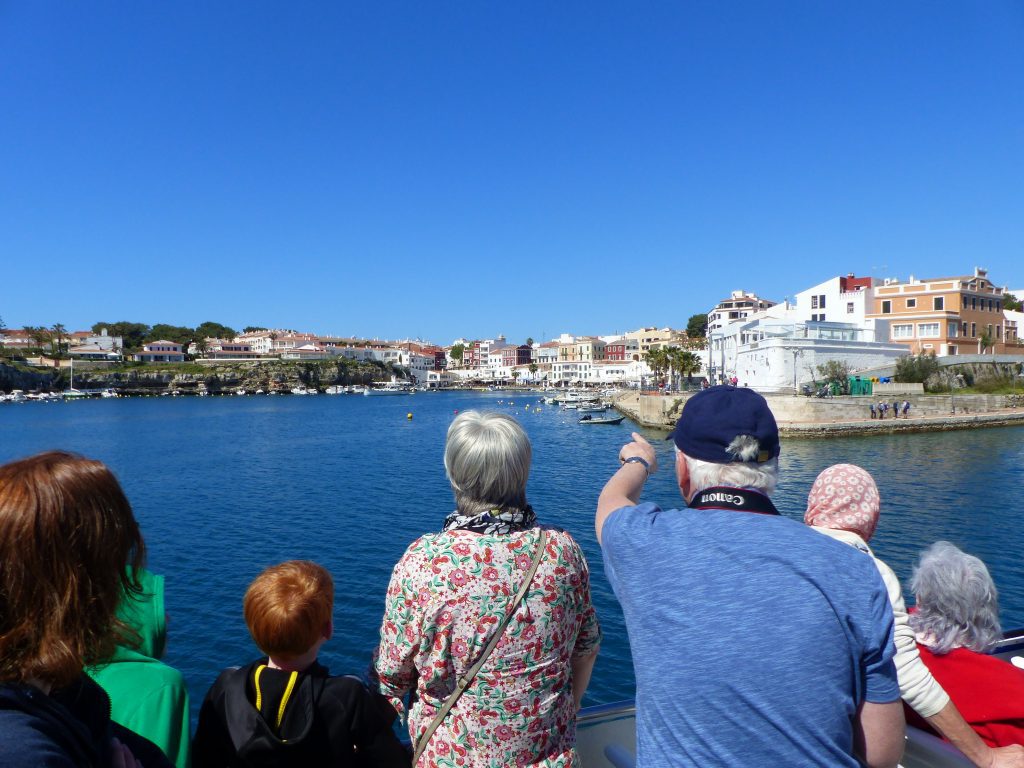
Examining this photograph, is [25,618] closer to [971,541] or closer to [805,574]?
[805,574]

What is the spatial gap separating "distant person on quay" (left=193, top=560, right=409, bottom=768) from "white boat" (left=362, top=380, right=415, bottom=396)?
119 m

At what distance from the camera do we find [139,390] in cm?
10400

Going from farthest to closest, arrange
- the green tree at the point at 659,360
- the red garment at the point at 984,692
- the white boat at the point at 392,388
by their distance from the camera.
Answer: the white boat at the point at 392,388 < the green tree at the point at 659,360 < the red garment at the point at 984,692

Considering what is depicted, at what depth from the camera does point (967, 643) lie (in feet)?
7.25

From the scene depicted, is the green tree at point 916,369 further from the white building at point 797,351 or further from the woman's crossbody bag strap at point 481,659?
the woman's crossbody bag strap at point 481,659

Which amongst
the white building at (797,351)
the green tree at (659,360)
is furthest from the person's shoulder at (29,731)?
the green tree at (659,360)

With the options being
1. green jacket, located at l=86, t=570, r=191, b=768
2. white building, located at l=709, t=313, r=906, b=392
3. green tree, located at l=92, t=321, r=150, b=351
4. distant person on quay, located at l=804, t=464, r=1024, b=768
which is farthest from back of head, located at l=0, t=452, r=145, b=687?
green tree, located at l=92, t=321, r=150, b=351

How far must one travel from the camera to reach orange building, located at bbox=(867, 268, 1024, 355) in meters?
46.1

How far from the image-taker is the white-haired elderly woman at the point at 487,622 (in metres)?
1.79

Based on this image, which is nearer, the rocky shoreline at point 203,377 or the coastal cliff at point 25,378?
the coastal cliff at point 25,378

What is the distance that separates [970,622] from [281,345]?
465 feet

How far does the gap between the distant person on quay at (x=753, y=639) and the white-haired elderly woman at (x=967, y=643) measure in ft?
3.45

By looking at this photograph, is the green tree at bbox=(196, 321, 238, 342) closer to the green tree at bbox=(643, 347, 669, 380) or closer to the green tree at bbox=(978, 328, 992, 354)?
the green tree at bbox=(643, 347, 669, 380)

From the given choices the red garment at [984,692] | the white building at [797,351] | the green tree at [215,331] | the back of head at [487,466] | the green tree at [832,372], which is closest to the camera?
the back of head at [487,466]
